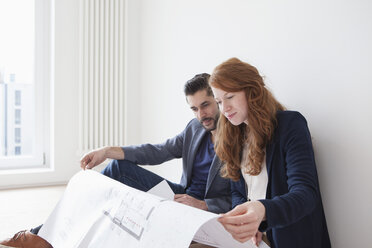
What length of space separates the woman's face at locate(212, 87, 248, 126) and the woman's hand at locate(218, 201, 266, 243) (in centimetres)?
45

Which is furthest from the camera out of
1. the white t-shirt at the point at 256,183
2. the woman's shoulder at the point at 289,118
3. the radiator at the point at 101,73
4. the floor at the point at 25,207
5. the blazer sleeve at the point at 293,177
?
the radiator at the point at 101,73

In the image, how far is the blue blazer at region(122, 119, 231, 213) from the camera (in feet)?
4.82

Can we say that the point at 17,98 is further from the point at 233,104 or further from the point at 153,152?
the point at 233,104

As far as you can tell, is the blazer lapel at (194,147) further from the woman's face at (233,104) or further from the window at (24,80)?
the window at (24,80)

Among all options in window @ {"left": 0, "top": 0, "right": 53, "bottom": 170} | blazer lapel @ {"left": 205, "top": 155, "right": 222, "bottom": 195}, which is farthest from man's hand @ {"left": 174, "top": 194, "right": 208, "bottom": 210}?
window @ {"left": 0, "top": 0, "right": 53, "bottom": 170}

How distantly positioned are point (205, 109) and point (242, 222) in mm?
881

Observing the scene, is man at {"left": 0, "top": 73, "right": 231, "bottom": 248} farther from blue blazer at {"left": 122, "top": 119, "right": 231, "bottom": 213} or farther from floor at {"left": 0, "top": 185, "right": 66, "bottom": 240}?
floor at {"left": 0, "top": 185, "right": 66, "bottom": 240}

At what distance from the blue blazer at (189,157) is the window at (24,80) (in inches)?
63.1

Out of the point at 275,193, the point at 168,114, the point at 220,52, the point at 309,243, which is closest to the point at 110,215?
the point at 275,193

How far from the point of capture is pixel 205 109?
5.12 feet

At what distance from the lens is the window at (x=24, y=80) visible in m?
2.81

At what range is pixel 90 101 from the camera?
280cm

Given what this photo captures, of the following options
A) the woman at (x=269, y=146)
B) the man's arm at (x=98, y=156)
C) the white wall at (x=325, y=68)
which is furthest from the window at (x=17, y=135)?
the woman at (x=269, y=146)

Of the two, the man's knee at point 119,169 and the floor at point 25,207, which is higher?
the man's knee at point 119,169
